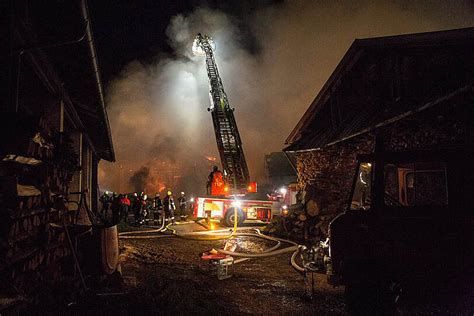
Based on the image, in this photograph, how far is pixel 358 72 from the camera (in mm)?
11680

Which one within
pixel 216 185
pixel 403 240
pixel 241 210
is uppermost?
pixel 216 185

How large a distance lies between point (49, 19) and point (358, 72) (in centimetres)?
1017

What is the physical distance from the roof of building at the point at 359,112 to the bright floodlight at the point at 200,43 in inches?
324

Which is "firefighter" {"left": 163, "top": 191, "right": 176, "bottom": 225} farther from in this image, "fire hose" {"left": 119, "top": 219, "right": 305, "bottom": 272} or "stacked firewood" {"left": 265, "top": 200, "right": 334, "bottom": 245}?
"stacked firewood" {"left": 265, "top": 200, "right": 334, "bottom": 245}

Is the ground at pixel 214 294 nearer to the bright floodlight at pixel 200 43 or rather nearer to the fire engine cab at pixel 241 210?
the fire engine cab at pixel 241 210

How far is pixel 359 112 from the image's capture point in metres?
11.0

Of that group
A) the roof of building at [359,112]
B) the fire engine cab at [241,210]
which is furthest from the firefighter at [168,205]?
the roof of building at [359,112]

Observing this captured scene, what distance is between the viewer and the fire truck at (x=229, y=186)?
562 inches

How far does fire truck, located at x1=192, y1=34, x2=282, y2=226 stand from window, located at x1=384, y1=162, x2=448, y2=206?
7.24 m

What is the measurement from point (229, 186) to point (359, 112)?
693cm

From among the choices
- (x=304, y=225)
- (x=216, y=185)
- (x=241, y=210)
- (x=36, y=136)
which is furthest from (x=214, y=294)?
(x=216, y=185)

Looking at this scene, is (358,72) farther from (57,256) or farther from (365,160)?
(57,256)

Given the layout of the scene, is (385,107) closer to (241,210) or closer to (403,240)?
(403,240)

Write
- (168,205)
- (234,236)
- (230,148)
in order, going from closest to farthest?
(234,236) → (230,148) → (168,205)
